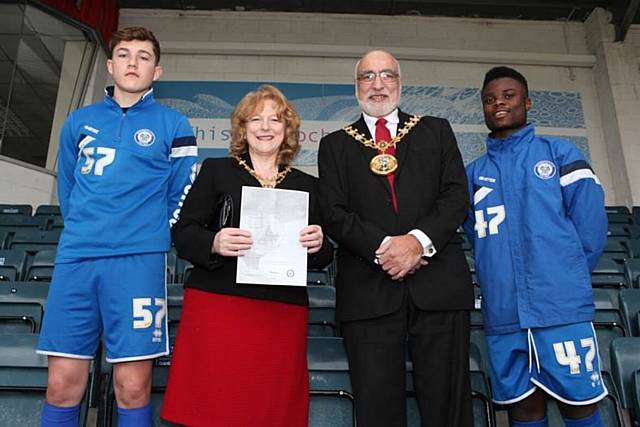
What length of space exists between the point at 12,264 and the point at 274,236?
8.63 feet

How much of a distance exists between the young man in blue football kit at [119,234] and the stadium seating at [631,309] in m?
2.10

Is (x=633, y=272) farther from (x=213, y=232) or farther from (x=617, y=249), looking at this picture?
(x=213, y=232)

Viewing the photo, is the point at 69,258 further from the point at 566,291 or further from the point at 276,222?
the point at 566,291

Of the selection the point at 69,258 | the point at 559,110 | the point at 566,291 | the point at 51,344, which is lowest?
the point at 51,344

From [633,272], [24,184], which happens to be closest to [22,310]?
[633,272]

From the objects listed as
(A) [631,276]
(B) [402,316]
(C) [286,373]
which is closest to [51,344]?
(C) [286,373]

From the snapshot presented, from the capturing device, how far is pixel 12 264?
325cm

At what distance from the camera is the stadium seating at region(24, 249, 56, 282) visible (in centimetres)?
303

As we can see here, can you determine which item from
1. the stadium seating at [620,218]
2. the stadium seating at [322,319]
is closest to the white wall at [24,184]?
the stadium seating at [322,319]

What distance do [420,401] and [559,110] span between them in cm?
710

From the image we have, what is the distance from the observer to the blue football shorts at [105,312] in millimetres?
1412

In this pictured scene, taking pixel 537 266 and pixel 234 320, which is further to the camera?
pixel 537 266

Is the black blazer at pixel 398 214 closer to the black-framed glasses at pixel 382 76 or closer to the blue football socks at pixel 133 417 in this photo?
the black-framed glasses at pixel 382 76

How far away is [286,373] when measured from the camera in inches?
54.0
